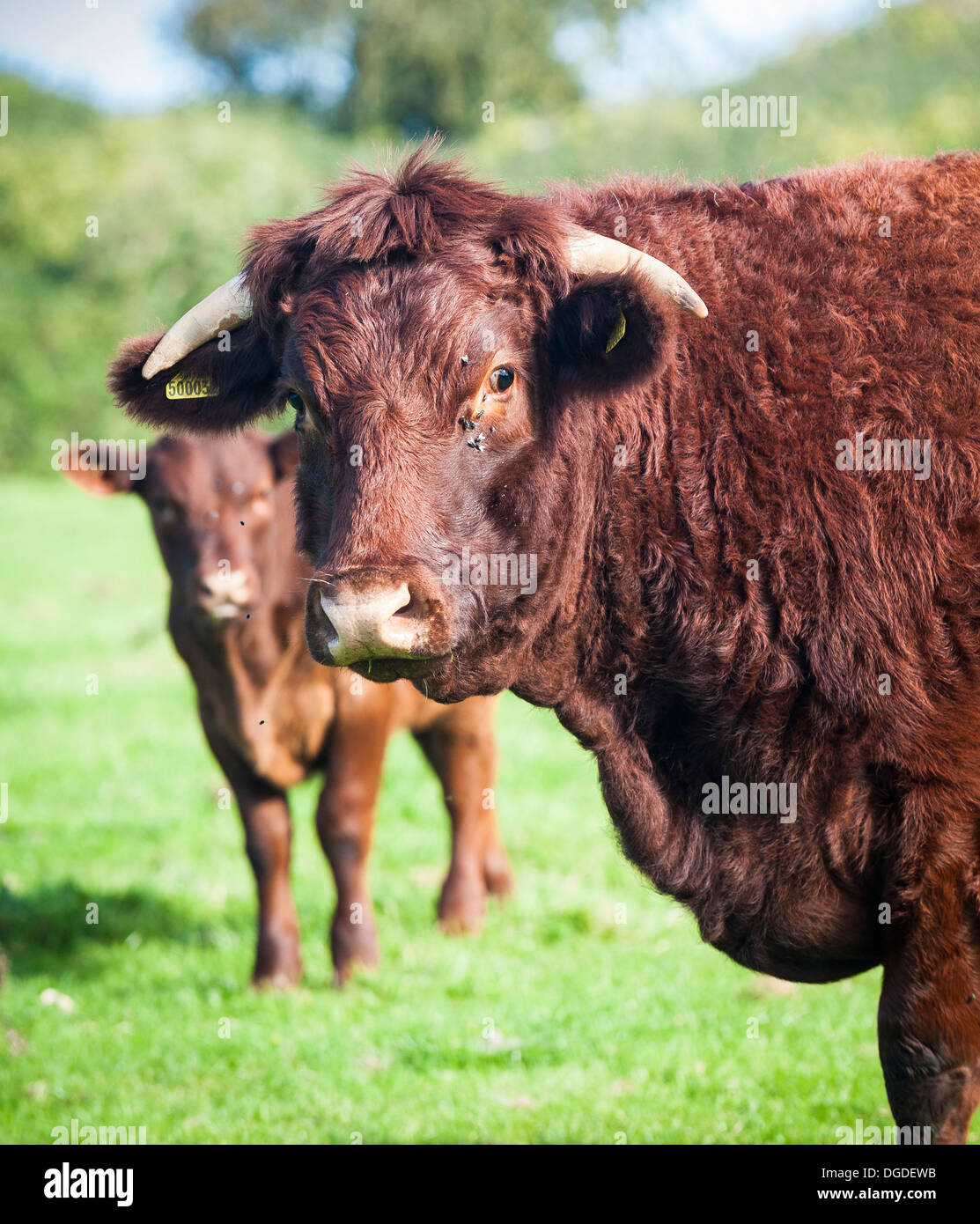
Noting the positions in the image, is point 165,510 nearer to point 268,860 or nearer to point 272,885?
point 268,860

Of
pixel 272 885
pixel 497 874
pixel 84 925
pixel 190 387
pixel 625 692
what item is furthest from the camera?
pixel 497 874

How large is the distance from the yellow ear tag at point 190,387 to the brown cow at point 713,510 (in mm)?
345

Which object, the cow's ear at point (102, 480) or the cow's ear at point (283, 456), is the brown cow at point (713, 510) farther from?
the cow's ear at point (102, 480)

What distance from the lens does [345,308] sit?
3.01 meters

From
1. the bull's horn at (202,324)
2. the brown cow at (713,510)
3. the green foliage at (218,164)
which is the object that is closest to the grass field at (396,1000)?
the brown cow at (713,510)

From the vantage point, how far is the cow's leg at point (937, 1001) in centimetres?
301

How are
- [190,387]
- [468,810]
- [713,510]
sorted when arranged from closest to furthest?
1. [713,510]
2. [190,387]
3. [468,810]

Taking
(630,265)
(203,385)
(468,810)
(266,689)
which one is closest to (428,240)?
(630,265)

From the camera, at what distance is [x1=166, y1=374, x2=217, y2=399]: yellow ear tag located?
3646mm

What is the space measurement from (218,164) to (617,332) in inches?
1013

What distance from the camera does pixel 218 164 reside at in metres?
26.2

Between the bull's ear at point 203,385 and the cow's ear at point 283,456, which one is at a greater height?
the cow's ear at point 283,456

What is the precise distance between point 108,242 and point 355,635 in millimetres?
32983
